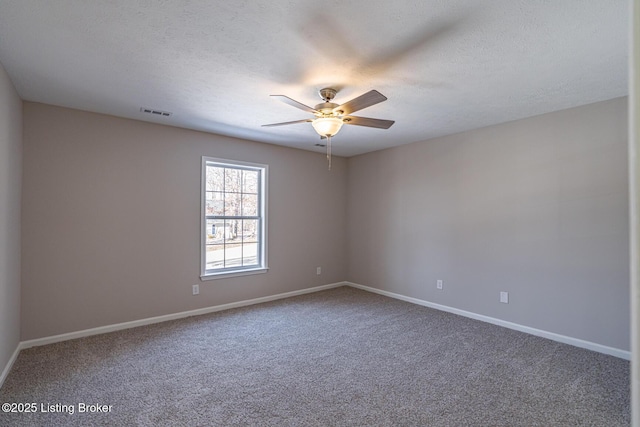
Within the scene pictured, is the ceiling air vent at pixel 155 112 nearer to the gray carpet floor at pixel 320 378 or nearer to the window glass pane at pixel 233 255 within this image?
the window glass pane at pixel 233 255

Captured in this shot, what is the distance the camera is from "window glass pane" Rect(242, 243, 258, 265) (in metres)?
4.96

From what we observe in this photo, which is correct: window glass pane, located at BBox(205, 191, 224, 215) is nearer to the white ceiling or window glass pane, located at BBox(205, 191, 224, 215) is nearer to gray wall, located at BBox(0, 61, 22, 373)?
the white ceiling

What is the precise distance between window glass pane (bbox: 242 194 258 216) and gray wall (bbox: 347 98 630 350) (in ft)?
6.63

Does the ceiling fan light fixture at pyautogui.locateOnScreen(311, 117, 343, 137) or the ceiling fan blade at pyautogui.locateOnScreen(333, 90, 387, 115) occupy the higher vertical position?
the ceiling fan blade at pyautogui.locateOnScreen(333, 90, 387, 115)

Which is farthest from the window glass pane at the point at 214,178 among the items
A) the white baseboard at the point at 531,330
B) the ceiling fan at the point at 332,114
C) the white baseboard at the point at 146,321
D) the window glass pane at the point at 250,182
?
the white baseboard at the point at 531,330

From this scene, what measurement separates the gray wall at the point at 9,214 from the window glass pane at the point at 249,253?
2493 mm

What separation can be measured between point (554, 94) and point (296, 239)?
3788 mm

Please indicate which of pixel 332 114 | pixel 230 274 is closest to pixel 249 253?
pixel 230 274

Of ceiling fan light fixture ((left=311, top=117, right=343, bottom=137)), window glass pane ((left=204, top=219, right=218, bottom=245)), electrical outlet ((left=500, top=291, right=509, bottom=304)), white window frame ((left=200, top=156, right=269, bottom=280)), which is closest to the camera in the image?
ceiling fan light fixture ((left=311, top=117, right=343, bottom=137))

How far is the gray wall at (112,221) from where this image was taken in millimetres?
3357

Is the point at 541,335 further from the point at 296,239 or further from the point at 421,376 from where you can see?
the point at 296,239

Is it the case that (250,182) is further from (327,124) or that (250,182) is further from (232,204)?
(327,124)

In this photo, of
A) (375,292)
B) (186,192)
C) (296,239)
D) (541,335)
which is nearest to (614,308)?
(541,335)

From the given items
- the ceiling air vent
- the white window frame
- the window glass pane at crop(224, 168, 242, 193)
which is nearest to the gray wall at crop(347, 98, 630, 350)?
the white window frame
